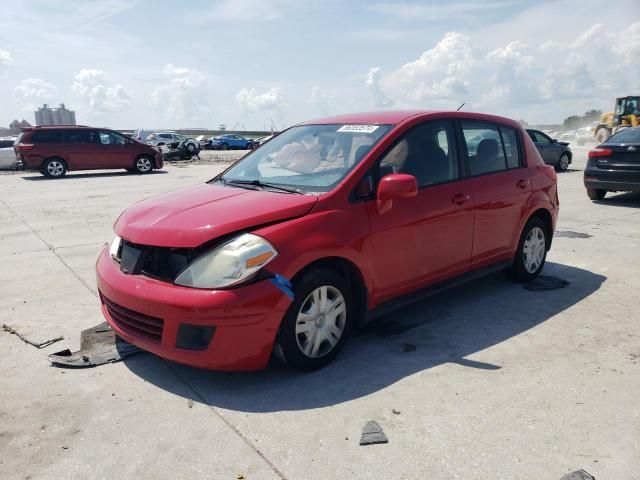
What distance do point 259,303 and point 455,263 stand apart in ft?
6.81

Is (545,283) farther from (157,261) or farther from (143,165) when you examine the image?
(143,165)

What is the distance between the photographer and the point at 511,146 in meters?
5.54

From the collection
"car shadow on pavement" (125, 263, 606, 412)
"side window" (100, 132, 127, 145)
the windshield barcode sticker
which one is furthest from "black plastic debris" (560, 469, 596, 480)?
"side window" (100, 132, 127, 145)

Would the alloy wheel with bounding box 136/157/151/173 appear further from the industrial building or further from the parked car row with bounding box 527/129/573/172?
the industrial building

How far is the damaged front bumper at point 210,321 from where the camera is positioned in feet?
10.7

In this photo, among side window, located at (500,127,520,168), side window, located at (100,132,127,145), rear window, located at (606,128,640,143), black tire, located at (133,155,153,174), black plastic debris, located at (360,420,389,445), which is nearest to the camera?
black plastic debris, located at (360,420,389,445)

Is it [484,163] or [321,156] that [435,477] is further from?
[484,163]

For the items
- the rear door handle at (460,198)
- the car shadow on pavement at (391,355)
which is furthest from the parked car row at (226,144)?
the rear door handle at (460,198)

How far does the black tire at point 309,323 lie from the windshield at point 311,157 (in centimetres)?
68

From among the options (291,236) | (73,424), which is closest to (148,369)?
(73,424)

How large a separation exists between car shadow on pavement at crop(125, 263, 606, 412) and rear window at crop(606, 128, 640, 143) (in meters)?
6.58

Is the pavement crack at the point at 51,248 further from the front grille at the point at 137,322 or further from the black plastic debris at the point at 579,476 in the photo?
the black plastic debris at the point at 579,476

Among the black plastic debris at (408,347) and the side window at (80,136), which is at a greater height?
the side window at (80,136)

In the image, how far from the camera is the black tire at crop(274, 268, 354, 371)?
137 inches
